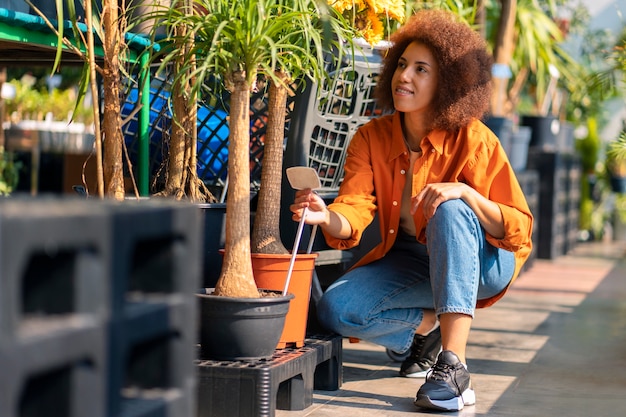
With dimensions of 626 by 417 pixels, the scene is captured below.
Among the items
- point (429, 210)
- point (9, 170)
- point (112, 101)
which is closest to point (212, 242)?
point (112, 101)

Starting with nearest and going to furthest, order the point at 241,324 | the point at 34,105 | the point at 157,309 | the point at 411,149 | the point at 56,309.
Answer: the point at 56,309 → the point at 157,309 → the point at 241,324 → the point at 411,149 → the point at 34,105

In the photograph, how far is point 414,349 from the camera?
9.12ft

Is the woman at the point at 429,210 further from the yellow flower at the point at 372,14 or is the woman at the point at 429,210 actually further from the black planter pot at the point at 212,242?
the black planter pot at the point at 212,242

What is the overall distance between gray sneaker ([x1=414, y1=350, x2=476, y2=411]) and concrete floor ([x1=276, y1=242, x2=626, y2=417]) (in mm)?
31

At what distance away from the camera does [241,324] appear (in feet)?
6.70

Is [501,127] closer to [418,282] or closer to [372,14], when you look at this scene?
[372,14]

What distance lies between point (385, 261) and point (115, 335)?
1.66 metres

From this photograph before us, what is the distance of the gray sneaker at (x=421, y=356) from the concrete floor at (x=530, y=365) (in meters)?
0.05

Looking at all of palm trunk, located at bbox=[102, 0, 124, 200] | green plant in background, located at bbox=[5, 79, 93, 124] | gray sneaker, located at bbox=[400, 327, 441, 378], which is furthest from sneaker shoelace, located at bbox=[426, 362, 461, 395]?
green plant in background, located at bbox=[5, 79, 93, 124]

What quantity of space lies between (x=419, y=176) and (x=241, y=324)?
0.74 m

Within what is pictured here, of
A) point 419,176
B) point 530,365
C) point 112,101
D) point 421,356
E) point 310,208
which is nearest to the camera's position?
point 112,101

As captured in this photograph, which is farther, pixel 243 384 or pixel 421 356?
pixel 421 356

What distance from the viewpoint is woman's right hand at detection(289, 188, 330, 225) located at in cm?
234

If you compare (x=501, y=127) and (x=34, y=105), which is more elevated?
(x=34, y=105)
